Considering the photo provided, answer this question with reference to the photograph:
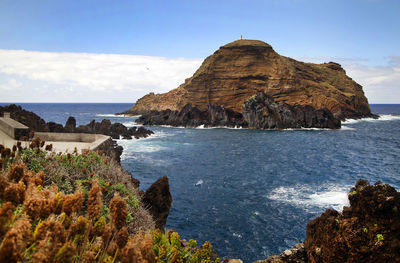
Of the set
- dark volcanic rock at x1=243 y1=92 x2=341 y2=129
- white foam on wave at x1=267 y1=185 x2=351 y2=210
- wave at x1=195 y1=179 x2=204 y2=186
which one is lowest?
white foam on wave at x1=267 y1=185 x2=351 y2=210

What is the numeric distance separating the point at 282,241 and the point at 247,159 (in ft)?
58.4

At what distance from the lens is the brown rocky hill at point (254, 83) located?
282 ft

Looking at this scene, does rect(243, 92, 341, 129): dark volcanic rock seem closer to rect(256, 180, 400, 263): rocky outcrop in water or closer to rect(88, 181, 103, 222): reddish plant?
rect(256, 180, 400, 263): rocky outcrop in water

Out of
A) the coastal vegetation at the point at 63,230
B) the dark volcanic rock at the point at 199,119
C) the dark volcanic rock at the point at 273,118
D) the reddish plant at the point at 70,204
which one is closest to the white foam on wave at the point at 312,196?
the coastal vegetation at the point at 63,230

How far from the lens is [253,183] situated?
66.0 feet

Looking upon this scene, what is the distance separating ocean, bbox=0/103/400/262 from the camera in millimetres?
12459

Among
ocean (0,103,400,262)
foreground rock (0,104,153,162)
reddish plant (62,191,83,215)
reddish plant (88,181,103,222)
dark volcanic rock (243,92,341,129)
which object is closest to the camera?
reddish plant (62,191,83,215)

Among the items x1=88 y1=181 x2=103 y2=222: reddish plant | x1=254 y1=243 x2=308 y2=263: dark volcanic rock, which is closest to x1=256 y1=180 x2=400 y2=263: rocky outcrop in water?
x1=254 y1=243 x2=308 y2=263: dark volcanic rock

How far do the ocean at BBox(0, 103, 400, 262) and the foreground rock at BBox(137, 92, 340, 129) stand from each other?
2597 cm

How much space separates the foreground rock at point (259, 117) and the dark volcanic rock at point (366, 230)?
187 ft

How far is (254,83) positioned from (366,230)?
84437 millimetres

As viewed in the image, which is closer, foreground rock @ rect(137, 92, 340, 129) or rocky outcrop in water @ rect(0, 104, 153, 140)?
rocky outcrop in water @ rect(0, 104, 153, 140)

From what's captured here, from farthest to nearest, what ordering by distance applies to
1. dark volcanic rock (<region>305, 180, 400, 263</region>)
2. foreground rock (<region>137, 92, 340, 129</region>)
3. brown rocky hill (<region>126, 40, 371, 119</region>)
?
1. brown rocky hill (<region>126, 40, 371, 119</region>)
2. foreground rock (<region>137, 92, 340, 129</region>)
3. dark volcanic rock (<region>305, 180, 400, 263</region>)

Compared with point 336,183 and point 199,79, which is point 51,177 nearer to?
point 336,183
